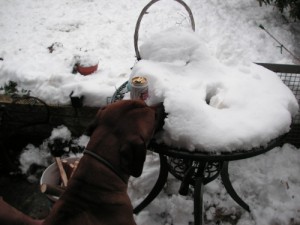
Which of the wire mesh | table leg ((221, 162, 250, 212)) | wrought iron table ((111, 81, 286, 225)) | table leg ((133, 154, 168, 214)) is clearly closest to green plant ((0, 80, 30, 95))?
Answer: wrought iron table ((111, 81, 286, 225))

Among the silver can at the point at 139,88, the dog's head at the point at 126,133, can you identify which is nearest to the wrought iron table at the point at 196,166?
the dog's head at the point at 126,133

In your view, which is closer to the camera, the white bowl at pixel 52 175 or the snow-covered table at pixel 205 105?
the snow-covered table at pixel 205 105

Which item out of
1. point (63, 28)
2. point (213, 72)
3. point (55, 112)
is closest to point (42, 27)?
point (63, 28)

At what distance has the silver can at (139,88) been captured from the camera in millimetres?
2074

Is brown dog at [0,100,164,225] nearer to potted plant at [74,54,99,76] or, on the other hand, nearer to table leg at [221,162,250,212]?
table leg at [221,162,250,212]

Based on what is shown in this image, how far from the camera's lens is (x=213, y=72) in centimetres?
234

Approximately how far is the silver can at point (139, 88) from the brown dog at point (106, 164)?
0.58ft

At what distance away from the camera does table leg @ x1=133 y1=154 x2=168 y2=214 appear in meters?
2.58

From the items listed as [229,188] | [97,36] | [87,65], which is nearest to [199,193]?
[229,188]

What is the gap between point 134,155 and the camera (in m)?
1.78

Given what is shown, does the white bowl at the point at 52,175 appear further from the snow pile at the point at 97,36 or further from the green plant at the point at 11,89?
the green plant at the point at 11,89

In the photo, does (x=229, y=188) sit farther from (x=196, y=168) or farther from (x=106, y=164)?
(x=106, y=164)

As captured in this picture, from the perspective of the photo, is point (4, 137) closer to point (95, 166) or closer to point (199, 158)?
point (95, 166)

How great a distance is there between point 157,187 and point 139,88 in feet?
3.50
